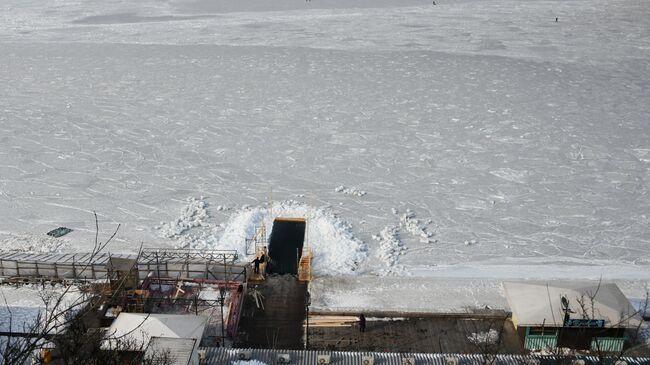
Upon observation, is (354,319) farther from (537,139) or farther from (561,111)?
(561,111)

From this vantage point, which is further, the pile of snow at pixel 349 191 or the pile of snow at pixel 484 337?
the pile of snow at pixel 349 191

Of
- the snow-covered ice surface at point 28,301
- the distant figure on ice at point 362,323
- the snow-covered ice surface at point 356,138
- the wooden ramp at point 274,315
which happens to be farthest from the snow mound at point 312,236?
the snow-covered ice surface at point 28,301

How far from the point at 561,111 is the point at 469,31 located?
16.8 m

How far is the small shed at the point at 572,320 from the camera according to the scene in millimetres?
12180

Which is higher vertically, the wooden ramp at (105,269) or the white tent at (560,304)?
the white tent at (560,304)

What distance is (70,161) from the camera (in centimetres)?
2227

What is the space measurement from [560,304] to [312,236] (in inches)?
288

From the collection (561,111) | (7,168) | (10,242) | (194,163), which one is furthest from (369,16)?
(10,242)

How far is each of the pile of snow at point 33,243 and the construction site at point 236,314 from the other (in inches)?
18.6

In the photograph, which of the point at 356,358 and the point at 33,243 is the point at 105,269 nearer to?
the point at 33,243

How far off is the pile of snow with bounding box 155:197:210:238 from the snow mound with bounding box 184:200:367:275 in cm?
54

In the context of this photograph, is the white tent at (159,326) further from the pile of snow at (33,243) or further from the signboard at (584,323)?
the signboard at (584,323)

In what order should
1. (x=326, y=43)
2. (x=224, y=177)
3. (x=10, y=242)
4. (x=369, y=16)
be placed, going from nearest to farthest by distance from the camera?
(x=10, y=242) → (x=224, y=177) → (x=326, y=43) → (x=369, y=16)

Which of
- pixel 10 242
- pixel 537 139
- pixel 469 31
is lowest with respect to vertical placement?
pixel 10 242
